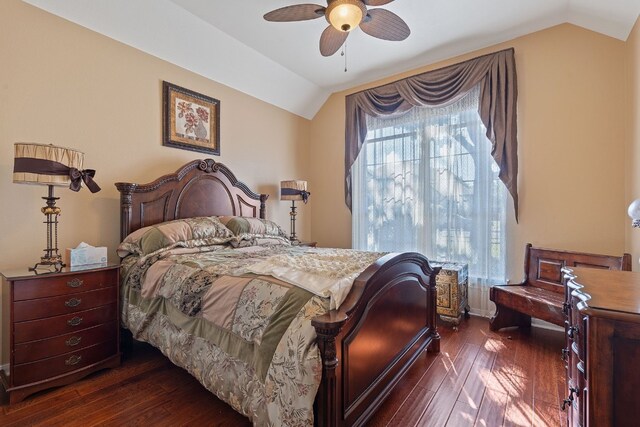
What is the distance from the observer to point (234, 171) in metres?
3.73

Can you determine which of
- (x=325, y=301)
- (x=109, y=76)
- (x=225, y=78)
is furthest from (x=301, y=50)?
(x=325, y=301)

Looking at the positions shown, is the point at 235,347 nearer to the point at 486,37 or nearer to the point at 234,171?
the point at 234,171

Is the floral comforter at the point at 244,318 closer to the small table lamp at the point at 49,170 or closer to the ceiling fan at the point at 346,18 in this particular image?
the small table lamp at the point at 49,170

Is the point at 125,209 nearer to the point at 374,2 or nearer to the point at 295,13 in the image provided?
the point at 295,13

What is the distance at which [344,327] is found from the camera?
4.38 feet

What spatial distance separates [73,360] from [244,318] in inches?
56.8

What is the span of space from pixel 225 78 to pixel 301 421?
3.56 meters

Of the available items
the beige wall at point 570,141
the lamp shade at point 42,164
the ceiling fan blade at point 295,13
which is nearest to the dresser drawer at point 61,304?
the lamp shade at point 42,164

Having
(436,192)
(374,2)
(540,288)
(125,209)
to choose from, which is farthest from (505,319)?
(125,209)

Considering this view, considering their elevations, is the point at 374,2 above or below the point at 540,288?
above

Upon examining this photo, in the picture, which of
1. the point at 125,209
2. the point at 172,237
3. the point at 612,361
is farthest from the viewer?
the point at 125,209

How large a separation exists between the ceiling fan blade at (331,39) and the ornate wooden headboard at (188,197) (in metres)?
1.73

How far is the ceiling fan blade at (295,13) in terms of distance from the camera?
2.07 m

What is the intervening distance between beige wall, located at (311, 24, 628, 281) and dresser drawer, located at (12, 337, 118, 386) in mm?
3774
